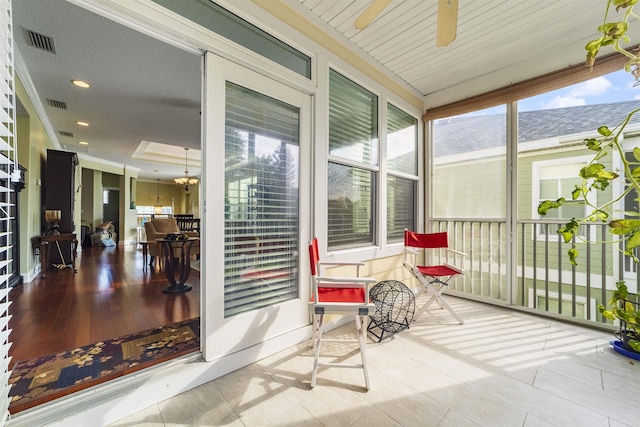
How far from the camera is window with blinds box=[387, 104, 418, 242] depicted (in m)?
3.36

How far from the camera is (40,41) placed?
254cm

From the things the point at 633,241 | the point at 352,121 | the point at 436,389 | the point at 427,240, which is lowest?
the point at 436,389

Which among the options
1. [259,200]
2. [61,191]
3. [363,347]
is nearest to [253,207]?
[259,200]

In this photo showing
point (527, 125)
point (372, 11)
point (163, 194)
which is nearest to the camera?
point (372, 11)

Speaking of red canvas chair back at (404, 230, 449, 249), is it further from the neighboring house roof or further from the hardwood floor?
the hardwood floor

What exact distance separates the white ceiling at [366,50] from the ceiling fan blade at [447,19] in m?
0.72

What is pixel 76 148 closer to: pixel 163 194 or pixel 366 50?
pixel 163 194

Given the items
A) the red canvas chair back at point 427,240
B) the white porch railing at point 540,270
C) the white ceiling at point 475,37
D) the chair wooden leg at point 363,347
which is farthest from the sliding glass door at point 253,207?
the white porch railing at point 540,270

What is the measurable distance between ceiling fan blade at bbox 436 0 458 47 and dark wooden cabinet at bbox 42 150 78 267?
6.33 meters

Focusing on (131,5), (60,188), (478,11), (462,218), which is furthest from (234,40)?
(60,188)

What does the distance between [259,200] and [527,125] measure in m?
3.21

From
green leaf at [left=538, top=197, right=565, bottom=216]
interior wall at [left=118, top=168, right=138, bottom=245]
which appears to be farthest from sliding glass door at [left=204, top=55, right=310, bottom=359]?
interior wall at [left=118, top=168, right=138, bottom=245]

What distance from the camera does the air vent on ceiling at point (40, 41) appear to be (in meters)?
2.45

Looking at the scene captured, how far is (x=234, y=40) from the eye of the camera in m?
1.88
